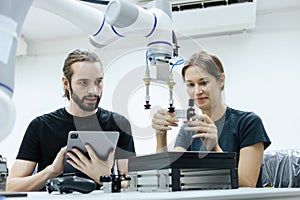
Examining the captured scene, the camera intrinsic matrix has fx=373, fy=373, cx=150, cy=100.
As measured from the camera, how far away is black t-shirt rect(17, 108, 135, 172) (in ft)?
5.39

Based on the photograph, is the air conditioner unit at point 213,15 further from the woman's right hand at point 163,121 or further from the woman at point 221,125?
the woman's right hand at point 163,121

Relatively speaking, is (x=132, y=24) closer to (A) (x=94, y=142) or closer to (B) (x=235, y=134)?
(A) (x=94, y=142)

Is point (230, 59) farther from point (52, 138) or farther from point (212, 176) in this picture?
point (212, 176)

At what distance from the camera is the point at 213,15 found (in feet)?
9.55

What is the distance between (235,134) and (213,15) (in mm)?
1650

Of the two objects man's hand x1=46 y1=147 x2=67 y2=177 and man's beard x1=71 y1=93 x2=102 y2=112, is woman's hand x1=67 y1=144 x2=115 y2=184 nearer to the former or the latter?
man's hand x1=46 y1=147 x2=67 y2=177

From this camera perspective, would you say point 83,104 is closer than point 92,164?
No

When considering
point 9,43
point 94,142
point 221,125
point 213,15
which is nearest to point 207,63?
point 221,125

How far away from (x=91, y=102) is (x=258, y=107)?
180cm

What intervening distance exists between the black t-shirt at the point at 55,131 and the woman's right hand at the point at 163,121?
22.2 inches

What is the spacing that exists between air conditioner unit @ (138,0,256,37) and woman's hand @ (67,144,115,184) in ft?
5.76

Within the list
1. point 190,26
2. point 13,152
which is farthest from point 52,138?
point 13,152

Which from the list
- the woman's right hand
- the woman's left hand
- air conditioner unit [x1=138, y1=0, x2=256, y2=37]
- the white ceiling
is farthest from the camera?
the white ceiling

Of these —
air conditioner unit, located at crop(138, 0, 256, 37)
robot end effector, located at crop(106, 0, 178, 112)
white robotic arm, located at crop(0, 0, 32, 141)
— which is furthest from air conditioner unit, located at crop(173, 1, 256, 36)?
white robotic arm, located at crop(0, 0, 32, 141)
